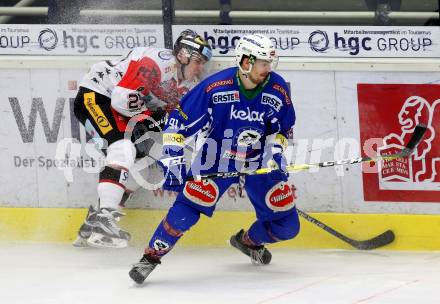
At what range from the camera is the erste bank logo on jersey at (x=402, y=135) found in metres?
6.07

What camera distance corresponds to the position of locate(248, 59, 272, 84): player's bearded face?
5.21 metres

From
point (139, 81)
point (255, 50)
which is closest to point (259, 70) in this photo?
point (255, 50)

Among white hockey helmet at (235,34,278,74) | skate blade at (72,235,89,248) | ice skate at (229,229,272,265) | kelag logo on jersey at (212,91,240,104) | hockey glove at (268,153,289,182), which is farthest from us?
skate blade at (72,235,89,248)

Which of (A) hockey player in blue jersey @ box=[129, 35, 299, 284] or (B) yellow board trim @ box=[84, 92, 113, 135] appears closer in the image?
(A) hockey player in blue jersey @ box=[129, 35, 299, 284]

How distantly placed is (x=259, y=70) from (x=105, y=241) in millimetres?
1414

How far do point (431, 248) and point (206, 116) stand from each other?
5.08 ft

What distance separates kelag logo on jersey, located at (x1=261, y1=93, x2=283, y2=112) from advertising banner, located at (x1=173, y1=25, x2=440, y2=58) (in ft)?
3.00

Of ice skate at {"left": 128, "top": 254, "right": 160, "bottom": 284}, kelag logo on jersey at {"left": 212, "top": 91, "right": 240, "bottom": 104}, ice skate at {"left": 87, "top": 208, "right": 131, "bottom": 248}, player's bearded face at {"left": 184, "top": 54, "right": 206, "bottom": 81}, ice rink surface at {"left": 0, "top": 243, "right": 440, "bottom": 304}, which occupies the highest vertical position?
player's bearded face at {"left": 184, "top": 54, "right": 206, "bottom": 81}

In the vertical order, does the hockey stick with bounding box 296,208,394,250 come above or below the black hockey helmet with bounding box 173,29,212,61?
below

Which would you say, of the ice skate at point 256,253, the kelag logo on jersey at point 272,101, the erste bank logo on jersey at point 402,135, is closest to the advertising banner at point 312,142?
the erste bank logo on jersey at point 402,135

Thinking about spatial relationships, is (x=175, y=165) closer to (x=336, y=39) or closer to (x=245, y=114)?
(x=245, y=114)

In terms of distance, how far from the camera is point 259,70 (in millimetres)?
5211

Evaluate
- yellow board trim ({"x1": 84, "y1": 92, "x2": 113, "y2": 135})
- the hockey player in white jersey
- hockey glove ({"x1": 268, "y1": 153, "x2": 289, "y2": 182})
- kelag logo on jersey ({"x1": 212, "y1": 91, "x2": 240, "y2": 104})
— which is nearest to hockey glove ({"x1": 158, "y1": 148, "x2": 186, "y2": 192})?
kelag logo on jersey ({"x1": 212, "y1": 91, "x2": 240, "y2": 104})

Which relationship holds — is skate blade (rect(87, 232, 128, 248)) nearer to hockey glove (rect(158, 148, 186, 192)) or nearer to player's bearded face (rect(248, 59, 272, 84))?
hockey glove (rect(158, 148, 186, 192))
